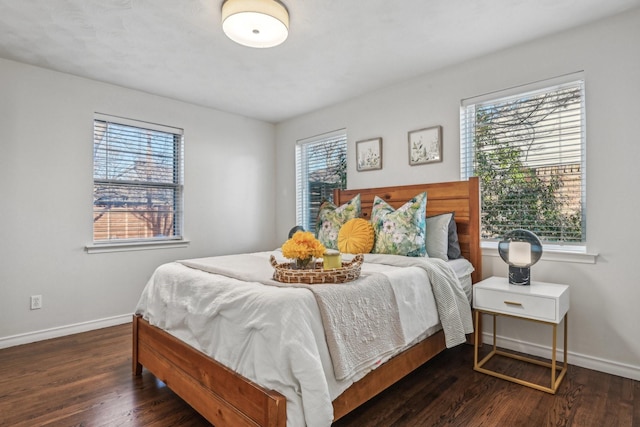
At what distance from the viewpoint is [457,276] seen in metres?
2.52

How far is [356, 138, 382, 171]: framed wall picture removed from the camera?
367cm

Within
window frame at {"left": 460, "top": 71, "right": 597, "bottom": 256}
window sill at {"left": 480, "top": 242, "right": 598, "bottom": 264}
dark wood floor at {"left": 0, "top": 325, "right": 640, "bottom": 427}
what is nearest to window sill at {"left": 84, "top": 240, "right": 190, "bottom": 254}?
dark wood floor at {"left": 0, "top": 325, "right": 640, "bottom": 427}

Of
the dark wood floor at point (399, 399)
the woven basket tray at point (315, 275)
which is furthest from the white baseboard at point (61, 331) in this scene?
the woven basket tray at point (315, 275)

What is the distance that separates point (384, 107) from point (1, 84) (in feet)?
11.3

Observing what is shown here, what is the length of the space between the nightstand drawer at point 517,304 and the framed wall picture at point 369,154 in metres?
1.78

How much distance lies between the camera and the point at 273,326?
140 cm

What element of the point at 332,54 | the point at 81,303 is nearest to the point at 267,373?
the point at 332,54

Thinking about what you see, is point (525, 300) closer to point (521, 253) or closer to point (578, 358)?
point (521, 253)

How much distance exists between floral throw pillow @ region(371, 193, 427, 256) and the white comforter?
0.46 m

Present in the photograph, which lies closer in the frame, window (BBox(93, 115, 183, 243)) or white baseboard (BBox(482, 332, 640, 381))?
white baseboard (BBox(482, 332, 640, 381))

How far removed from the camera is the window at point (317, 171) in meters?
4.20

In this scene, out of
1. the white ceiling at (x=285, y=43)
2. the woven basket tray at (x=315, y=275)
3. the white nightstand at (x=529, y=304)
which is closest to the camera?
the woven basket tray at (x=315, y=275)

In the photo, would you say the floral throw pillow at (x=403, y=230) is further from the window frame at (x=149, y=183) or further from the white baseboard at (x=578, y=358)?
the window frame at (x=149, y=183)

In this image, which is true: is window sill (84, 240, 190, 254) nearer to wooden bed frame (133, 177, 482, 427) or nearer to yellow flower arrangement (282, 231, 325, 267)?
wooden bed frame (133, 177, 482, 427)
